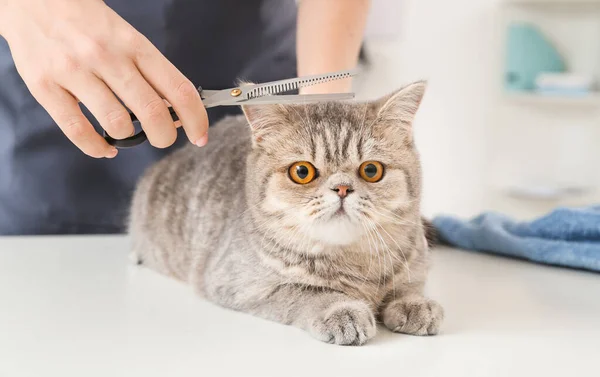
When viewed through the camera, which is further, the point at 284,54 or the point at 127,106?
the point at 284,54

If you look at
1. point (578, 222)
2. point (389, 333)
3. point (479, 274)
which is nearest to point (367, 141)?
point (389, 333)

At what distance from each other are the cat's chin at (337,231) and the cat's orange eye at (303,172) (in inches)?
3.7

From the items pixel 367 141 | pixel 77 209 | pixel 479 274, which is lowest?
pixel 479 274

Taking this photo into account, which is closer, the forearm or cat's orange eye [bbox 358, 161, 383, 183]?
cat's orange eye [bbox 358, 161, 383, 183]

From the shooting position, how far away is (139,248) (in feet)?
5.66

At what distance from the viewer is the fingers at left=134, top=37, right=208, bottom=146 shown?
1060mm

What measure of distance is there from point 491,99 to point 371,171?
279 centimetres

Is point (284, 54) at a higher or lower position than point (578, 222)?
higher

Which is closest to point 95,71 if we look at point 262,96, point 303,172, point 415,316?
point 262,96

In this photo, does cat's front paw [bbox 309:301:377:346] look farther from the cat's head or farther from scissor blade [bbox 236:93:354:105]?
scissor blade [bbox 236:93:354:105]

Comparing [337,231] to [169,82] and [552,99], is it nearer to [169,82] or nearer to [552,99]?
[169,82]

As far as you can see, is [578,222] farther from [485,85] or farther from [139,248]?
[485,85]

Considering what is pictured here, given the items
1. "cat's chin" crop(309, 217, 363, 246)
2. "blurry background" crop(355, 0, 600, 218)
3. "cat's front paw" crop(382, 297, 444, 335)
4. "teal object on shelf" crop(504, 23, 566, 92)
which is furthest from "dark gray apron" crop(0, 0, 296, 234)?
"teal object on shelf" crop(504, 23, 566, 92)

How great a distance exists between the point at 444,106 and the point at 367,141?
2696 mm
